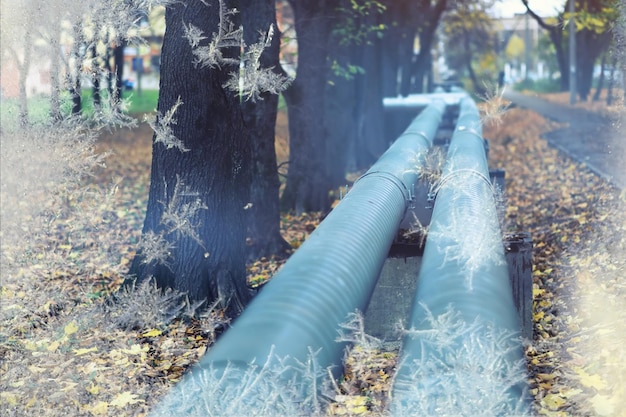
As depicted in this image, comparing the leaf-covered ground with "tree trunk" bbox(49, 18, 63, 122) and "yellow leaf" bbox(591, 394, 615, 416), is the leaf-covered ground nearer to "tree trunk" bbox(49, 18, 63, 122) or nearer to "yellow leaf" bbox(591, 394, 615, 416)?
"yellow leaf" bbox(591, 394, 615, 416)

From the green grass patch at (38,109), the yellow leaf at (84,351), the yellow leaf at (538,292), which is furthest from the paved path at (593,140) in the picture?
the yellow leaf at (84,351)

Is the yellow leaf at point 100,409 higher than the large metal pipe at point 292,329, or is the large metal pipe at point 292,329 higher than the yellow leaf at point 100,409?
the large metal pipe at point 292,329

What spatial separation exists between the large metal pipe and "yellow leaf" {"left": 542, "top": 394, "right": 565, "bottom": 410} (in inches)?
47.5

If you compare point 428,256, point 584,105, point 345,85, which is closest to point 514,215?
point 345,85

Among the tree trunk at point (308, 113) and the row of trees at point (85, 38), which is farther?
the tree trunk at point (308, 113)

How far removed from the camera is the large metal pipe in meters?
3.95

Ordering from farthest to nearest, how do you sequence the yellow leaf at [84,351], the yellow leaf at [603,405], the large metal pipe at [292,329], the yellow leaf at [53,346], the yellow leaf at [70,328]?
the yellow leaf at [70,328] < the yellow leaf at [53,346] < the yellow leaf at [84,351] < the yellow leaf at [603,405] < the large metal pipe at [292,329]

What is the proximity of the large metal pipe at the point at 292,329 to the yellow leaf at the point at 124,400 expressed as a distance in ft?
4.67

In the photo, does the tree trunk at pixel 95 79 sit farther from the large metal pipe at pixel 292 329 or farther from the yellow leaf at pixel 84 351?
the large metal pipe at pixel 292 329

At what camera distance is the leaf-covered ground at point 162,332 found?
5.56 m

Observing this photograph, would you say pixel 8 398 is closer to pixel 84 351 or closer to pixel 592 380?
pixel 84 351

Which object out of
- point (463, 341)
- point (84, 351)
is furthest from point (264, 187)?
point (463, 341)

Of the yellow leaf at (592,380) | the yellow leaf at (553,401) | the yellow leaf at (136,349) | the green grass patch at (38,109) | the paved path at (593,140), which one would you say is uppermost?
the green grass patch at (38,109)

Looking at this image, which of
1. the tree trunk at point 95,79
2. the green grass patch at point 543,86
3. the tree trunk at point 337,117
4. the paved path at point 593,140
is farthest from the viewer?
the green grass patch at point 543,86
